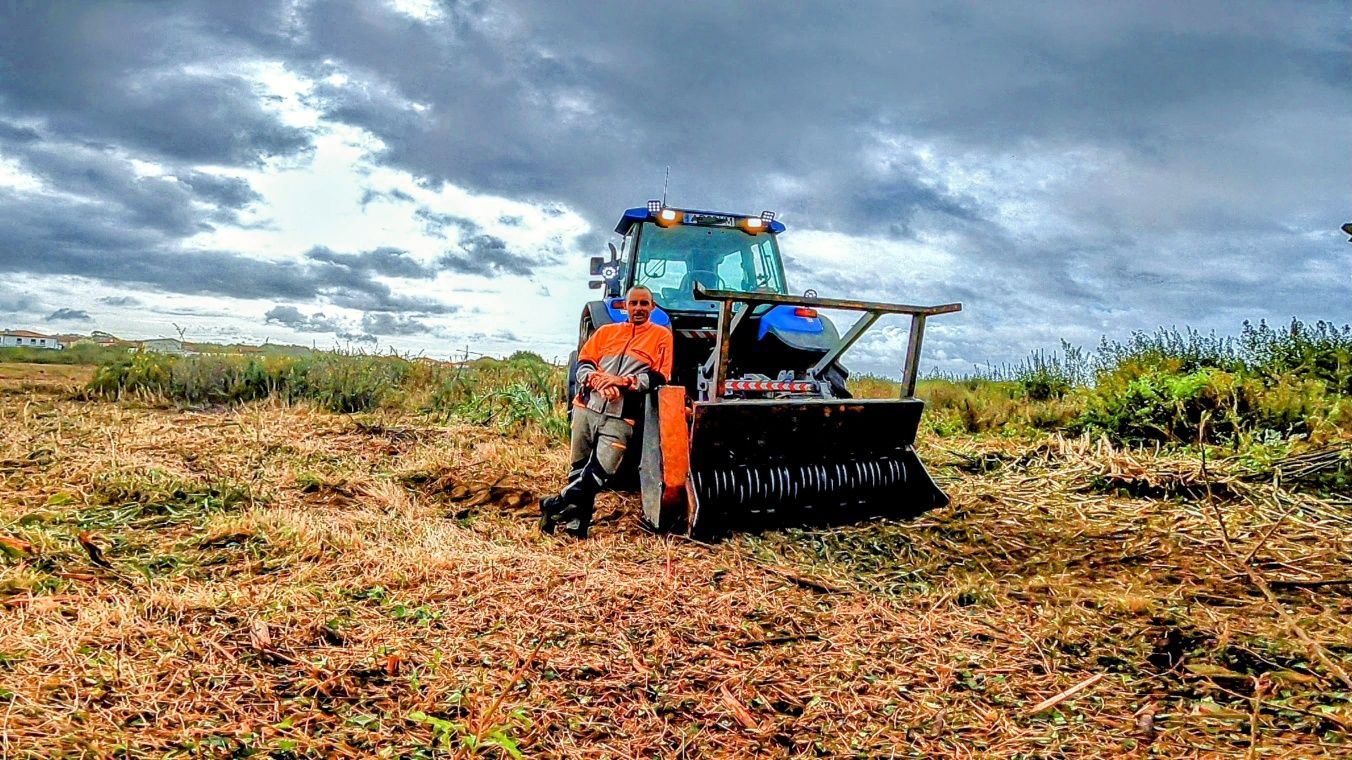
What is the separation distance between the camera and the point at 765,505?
15.9 feet

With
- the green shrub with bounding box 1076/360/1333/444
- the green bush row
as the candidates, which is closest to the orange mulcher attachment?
the green shrub with bounding box 1076/360/1333/444

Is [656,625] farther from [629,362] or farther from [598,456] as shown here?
[629,362]

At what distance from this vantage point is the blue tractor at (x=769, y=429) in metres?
4.64

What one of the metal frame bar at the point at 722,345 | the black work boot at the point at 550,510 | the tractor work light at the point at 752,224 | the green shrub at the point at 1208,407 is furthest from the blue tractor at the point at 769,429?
the green shrub at the point at 1208,407

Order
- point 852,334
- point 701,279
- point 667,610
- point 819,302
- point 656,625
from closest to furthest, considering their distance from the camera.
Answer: point 656,625, point 667,610, point 819,302, point 852,334, point 701,279

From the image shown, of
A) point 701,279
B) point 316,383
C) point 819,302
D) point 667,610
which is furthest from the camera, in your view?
point 316,383

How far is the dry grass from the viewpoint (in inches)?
97.0

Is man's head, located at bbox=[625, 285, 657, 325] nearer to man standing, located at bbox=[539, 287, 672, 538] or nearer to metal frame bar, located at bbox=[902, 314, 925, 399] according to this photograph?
man standing, located at bbox=[539, 287, 672, 538]

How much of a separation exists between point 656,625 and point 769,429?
186 centimetres

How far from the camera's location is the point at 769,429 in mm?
4895

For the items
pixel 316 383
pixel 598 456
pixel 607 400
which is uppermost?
pixel 607 400

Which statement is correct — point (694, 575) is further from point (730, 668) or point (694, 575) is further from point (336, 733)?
point (336, 733)

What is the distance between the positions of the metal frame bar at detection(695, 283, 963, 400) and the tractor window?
5.33ft

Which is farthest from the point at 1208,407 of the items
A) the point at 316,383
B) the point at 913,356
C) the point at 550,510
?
the point at 316,383
